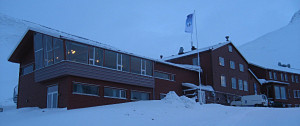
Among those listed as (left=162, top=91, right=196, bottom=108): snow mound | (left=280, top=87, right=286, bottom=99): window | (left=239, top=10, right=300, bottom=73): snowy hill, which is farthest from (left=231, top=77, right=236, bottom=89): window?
(left=239, top=10, right=300, bottom=73): snowy hill

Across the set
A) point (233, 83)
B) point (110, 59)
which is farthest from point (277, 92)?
point (110, 59)

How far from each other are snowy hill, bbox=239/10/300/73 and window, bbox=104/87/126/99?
10929 centimetres

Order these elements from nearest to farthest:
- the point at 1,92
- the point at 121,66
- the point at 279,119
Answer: the point at 279,119
the point at 121,66
the point at 1,92

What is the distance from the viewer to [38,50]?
25.8 metres

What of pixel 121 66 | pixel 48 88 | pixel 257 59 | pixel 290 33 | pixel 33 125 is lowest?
pixel 33 125

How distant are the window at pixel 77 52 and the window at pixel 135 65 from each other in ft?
17.2

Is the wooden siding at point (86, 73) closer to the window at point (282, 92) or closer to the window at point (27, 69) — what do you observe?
the window at point (27, 69)

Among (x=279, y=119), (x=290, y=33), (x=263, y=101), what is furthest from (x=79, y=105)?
(x=290, y=33)

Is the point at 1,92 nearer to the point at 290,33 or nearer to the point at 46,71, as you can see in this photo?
the point at 46,71

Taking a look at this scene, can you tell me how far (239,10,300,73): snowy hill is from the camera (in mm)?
137875

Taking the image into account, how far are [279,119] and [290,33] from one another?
19696 centimetres

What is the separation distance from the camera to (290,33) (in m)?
190

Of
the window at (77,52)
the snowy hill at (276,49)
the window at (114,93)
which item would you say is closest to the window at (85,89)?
the window at (114,93)

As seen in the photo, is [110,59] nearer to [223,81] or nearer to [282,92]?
[223,81]
